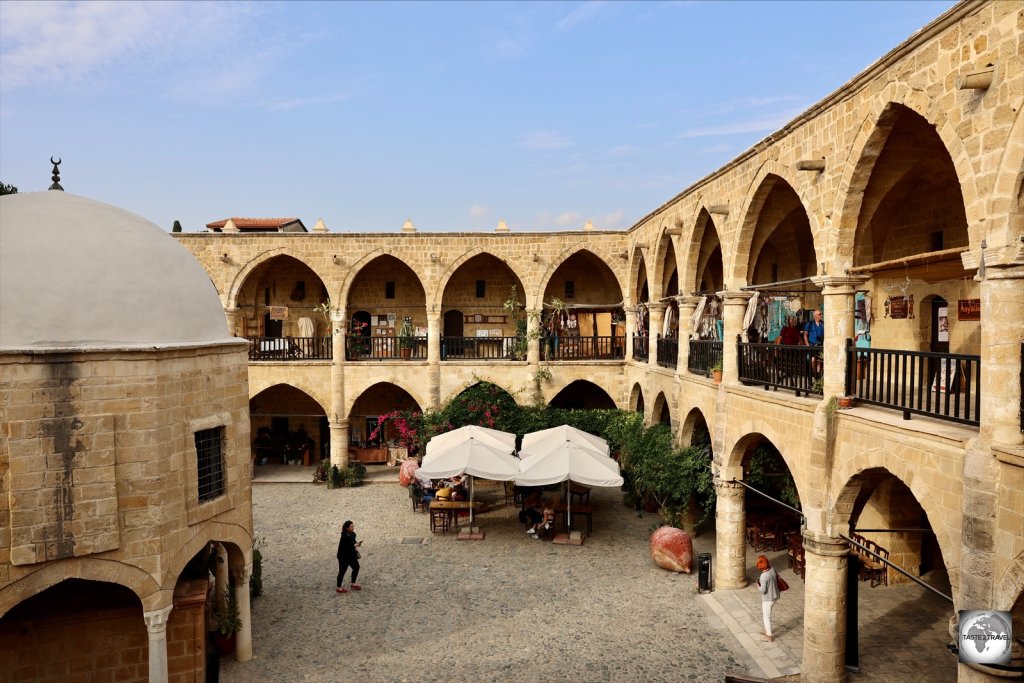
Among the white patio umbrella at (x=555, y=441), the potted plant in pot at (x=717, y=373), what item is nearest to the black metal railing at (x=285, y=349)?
the white patio umbrella at (x=555, y=441)

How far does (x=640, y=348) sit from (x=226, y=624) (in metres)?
11.8

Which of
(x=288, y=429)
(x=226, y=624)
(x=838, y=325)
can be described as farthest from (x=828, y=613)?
(x=288, y=429)

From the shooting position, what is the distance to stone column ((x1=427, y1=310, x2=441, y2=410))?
18125mm

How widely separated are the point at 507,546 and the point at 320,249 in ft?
33.9

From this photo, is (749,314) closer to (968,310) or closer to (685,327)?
(685,327)

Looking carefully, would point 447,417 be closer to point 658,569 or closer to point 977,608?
point 658,569

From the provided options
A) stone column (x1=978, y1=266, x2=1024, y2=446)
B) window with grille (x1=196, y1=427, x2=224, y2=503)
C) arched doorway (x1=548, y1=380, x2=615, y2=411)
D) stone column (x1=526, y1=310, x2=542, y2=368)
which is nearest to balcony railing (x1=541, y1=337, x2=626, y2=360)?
stone column (x1=526, y1=310, x2=542, y2=368)

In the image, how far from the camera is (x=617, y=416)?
1675cm

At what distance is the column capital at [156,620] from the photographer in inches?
275

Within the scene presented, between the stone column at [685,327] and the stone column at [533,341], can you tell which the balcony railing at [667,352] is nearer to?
the stone column at [685,327]

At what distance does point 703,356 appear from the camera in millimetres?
11969

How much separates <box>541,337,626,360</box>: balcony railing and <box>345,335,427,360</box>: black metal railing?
384 cm

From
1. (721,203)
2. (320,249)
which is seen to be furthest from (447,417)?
(721,203)

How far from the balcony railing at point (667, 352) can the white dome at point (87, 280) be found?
9.36 m
